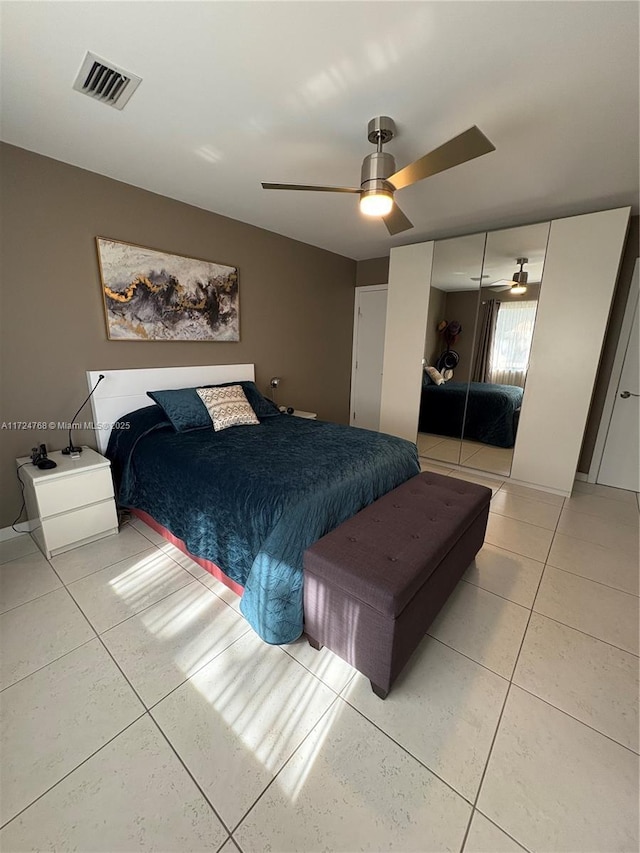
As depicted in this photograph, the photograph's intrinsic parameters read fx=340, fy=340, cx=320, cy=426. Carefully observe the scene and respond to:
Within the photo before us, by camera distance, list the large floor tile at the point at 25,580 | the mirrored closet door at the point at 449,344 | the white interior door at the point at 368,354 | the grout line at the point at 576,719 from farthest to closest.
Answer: the white interior door at the point at 368,354 < the mirrored closet door at the point at 449,344 < the large floor tile at the point at 25,580 < the grout line at the point at 576,719

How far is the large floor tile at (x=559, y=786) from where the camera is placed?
991 mm

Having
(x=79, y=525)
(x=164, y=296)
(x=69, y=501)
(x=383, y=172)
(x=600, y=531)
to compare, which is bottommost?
(x=600, y=531)

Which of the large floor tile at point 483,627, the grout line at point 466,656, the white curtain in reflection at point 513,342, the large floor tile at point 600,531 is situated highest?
the white curtain in reflection at point 513,342

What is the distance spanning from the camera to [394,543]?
1.52 m

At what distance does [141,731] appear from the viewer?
1232 millimetres

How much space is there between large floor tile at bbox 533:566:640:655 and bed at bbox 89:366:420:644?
3.42 ft

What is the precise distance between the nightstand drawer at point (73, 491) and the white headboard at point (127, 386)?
20.0 inches

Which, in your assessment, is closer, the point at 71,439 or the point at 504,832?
the point at 504,832

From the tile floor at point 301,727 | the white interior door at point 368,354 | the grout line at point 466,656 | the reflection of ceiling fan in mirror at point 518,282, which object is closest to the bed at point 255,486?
the tile floor at point 301,727

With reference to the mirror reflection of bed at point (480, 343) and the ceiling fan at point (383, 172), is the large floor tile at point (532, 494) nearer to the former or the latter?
the mirror reflection of bed at point (480, 343)

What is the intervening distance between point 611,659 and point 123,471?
301 cm

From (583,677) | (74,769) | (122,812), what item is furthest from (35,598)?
(583,677)

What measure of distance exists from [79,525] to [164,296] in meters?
1.87

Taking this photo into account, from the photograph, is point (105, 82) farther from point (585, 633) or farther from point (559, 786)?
point (585, 633)
